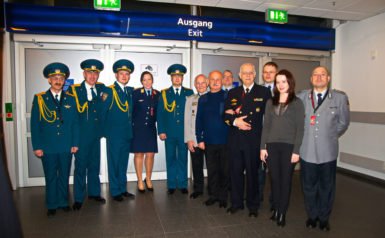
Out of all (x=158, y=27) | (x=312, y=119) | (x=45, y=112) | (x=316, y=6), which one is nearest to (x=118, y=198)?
(x=45, y=112)

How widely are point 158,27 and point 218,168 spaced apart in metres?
2.61

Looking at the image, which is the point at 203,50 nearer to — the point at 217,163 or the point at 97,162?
the point at 217,163

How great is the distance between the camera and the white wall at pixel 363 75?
479 cm

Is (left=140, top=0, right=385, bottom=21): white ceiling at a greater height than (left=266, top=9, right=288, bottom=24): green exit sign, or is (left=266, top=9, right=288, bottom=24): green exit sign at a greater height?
(left=140, top=0, right=385, bottom=21): white ceiling

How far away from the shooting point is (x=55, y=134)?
129 inches

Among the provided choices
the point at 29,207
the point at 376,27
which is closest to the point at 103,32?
the point at 29,207

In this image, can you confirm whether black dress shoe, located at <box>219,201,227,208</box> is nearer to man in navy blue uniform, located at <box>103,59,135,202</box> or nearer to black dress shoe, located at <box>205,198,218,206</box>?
black dress shoe, located at <box>205,198,218,206</box>

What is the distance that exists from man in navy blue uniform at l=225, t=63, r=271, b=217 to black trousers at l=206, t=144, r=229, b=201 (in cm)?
22

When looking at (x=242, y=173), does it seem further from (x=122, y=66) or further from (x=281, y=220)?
(x=122, y=66)

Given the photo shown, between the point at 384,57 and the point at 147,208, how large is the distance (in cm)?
467

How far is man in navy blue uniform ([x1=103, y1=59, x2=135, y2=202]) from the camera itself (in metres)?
3.74

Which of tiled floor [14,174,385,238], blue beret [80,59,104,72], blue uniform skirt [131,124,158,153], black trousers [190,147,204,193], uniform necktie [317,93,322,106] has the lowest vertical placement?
tiled floor [14,174,385,238]

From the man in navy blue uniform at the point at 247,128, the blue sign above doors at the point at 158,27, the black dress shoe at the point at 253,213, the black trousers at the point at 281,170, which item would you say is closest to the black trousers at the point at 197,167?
the man in navy blue uniform at the point at 247,128

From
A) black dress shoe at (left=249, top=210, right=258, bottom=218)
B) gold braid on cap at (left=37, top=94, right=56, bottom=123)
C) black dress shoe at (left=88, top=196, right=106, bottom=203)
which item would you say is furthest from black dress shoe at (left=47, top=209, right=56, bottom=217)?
black dress shoe at (left=249, top=210, right=258, bottom=218)
